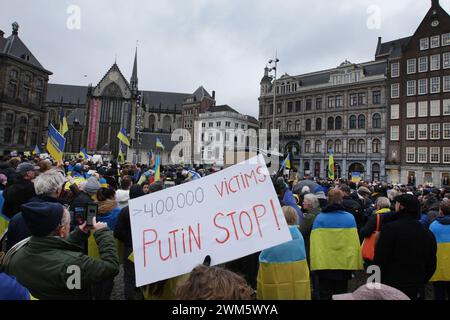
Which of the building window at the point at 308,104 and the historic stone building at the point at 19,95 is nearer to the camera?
the historic stone building at the point at 19,95

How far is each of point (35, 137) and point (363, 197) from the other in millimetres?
59713


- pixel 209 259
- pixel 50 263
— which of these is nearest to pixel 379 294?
pixel 209 259

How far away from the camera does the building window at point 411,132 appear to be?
134 ft

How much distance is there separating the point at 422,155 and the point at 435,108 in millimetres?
6278

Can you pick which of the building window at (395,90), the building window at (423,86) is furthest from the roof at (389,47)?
the building window at (423,86)

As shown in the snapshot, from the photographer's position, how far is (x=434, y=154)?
39094 mm

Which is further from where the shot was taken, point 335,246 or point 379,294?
point 335,246

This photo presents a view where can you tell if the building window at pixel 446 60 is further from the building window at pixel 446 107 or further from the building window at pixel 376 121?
the building window at pixel 376 121

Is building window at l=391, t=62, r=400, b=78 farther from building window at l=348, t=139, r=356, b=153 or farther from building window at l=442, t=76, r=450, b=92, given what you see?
building window at l=348, t=139, r=356, b=153

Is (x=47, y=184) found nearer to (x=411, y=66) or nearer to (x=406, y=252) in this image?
(x=406, y=252)

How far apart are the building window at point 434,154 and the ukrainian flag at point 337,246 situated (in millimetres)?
42730

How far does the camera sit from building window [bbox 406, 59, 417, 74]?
41.2 m
